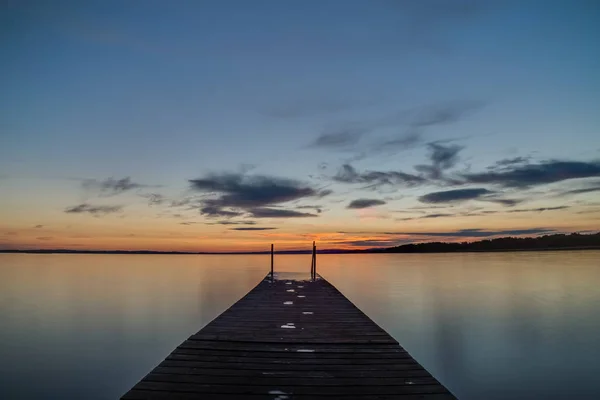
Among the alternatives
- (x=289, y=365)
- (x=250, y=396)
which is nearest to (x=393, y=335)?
(x=289, y=365)

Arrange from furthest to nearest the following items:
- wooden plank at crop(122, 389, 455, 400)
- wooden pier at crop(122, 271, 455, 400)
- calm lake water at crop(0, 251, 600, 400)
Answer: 1. calm lake water at crop(0, 251, 600, 400)
2. wooden pier at crop(122, 271, 455, 400)
3. wooden plank at crop(122, 389, 455, 400)

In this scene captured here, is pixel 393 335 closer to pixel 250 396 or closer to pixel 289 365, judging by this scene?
pixel 289 365

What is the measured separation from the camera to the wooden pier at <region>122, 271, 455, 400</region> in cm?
501

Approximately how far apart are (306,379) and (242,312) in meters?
5.96

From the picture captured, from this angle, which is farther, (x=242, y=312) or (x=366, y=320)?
(x=242, y=312)

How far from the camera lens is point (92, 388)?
992cm

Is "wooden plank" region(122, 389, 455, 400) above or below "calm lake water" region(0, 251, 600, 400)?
above

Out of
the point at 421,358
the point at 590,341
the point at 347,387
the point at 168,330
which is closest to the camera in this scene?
the point at 347,387

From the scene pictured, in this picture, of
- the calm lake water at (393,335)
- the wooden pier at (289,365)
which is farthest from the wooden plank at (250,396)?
the calm lake water at (393,335)

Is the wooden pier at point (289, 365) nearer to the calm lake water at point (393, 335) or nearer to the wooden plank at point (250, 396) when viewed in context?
the wooden plank at point (250, 396)

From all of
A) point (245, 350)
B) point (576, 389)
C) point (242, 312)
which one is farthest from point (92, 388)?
point (576, 389)

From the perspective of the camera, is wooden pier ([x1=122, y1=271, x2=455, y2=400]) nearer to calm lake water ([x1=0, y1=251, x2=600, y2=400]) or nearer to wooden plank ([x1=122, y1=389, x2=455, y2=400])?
wooden plank ([x1=122, y1=389, x2=455, y2=400])

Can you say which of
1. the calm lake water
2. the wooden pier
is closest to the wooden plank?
the wooden pier

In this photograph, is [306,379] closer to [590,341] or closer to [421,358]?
[421,358]
